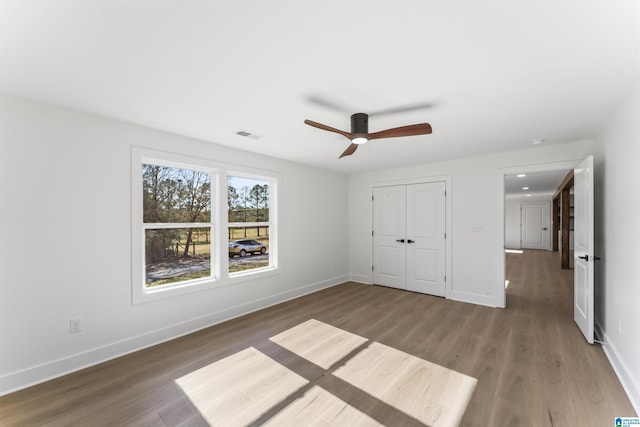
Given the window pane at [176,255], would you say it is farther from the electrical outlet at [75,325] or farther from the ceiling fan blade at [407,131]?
the ceiling fan blade at [407,131]

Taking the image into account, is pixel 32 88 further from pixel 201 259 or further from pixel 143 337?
pixel 143 337

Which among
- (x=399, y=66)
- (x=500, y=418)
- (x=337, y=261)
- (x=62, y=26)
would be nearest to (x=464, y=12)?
(x=399, y=66)

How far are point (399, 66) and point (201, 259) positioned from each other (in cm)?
314

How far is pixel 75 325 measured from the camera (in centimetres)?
241

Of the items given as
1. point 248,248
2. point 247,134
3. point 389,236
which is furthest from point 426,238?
point 247,134

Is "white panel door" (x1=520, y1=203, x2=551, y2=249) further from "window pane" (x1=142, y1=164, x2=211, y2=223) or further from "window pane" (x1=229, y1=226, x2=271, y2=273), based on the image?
"window pane" (x1=142, y1=164, x2=211, y2=223)

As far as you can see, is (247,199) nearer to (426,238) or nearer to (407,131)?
(407,131)

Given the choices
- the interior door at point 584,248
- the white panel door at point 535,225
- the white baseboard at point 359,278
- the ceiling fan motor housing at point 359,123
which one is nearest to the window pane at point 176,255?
the ceiling fan motor housing at point 359,123

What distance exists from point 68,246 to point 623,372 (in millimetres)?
4893

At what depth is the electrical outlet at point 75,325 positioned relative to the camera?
2393 mm

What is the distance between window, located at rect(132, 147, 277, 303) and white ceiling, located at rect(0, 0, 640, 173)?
709 mm

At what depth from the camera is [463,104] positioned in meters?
2.32

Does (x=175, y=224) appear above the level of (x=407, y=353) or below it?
above

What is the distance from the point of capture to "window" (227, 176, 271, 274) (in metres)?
3.81
